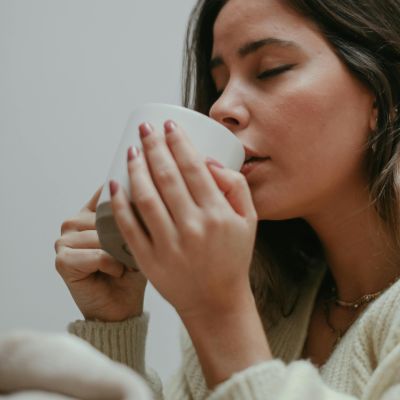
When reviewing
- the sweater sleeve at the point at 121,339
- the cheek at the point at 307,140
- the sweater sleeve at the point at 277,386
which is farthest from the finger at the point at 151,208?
the sweater sleeve at the point at 121,339

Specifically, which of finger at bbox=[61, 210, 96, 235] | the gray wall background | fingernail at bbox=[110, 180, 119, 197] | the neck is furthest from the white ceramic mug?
the gray wall background

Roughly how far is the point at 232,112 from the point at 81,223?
284mm

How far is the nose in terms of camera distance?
821 mm

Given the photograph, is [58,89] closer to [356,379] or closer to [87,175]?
[87,175]

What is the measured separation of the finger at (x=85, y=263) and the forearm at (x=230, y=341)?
288 mm

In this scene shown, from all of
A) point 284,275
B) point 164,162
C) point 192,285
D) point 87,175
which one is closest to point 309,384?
point 192,285

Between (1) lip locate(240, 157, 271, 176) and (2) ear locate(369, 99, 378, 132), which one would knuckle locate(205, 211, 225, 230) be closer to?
(1) lip locate(240, 157, 271, 176)

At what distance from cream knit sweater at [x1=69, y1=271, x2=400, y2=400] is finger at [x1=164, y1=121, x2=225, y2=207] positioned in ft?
0.55

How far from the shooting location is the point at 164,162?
0.62 metres

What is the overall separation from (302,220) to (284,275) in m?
0.11

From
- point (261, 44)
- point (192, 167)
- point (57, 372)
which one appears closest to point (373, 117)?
point (261, 44)

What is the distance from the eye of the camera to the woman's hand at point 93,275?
893 millimetres

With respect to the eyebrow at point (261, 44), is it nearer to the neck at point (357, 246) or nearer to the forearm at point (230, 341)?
the neck at point (357, 246)

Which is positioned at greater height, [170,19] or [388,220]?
[170,19]
